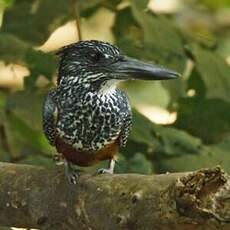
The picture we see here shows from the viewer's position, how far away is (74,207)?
148 inches

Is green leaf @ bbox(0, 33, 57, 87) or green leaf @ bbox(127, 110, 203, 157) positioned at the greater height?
green leaf @ bbox(0, 33, 57, 87)

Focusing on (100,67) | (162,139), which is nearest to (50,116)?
(100,67)

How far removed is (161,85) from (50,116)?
985 mm

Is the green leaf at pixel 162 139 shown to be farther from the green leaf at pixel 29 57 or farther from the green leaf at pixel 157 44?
the green leaf at pixel 29 57

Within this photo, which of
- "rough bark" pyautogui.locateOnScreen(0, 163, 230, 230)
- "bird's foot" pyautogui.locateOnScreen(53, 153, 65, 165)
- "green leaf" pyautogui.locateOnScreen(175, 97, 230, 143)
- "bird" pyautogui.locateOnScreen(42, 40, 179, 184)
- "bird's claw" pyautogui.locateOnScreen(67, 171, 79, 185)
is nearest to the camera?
"rough bark" pyautogui.locateOnScreen(0, 163, 230, 230)

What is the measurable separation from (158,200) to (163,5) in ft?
16.1

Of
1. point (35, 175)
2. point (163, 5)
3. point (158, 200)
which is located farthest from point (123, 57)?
point (163, 5)

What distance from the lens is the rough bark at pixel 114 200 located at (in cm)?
312

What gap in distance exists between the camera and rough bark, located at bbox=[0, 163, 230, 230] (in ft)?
10.2

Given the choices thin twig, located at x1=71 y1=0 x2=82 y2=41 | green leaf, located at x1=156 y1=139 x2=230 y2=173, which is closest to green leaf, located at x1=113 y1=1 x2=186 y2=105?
thin twig, located at x1=71 y1=0 x2=82 y2=41

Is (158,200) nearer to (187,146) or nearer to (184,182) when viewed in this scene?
(184,182)

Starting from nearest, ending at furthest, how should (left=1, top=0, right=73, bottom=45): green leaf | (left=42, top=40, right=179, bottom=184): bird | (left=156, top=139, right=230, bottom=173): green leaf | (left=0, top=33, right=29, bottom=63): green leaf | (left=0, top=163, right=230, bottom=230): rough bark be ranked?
1. (left=0, top=163, right=230, bottom=230): rough bark
2. (left=42, top=40, right=179, bottom=184): bird
3. (left=156, top=139, right=230, bottom=173): green leaf
4. (left=0, top=33, right=29, bottom=63): green leaf
5. (left=1, top=0, right=73, bottom=45): green leaf

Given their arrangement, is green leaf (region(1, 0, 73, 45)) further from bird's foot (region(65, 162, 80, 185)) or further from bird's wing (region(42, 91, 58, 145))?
bird's foot (region(65, 162, 80, 185))

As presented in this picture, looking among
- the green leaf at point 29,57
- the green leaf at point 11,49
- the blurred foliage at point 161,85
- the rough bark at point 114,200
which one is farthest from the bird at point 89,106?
the green leaf at point 11,49
